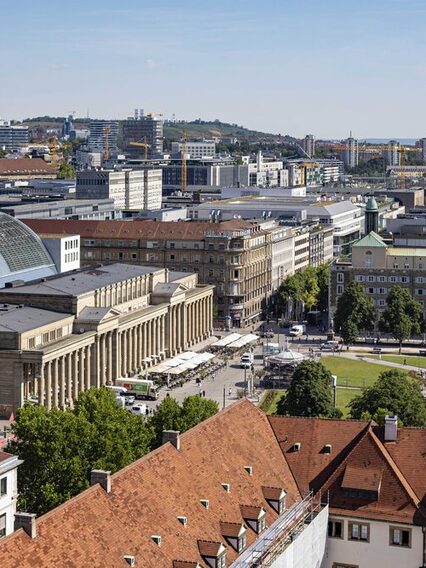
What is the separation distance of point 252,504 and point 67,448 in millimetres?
22947

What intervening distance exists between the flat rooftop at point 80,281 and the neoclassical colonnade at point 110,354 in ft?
20.4

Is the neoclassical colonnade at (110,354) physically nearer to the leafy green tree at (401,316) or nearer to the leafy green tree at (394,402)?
the leafy green tree at (401,316)

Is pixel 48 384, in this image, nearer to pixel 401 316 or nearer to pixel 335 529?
pixel 401 316

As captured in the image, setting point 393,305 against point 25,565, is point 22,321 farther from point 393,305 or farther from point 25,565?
point 25,565

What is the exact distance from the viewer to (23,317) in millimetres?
148250

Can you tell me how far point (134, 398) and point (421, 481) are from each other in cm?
Result: 7917

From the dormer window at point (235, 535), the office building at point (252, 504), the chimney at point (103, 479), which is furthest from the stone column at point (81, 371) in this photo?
the chimney at point (103, 479)

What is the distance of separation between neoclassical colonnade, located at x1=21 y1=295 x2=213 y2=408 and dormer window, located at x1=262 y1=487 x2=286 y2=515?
69.0 metres

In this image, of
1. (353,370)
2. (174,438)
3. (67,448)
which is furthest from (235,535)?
(353,370)

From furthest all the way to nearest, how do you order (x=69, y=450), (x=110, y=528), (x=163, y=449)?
(x=69, y=450) < (x=163, y=449) < (x=110, y=528)

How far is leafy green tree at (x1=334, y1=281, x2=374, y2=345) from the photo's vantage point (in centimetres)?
19475

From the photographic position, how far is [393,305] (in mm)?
194500

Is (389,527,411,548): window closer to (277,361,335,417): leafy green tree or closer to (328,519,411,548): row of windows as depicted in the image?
(328,519,411,548): row of windows

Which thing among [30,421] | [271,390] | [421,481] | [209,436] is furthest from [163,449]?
[271,390]
